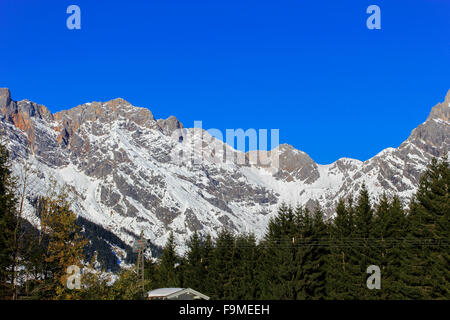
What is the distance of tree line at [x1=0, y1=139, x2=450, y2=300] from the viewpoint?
95.8ft

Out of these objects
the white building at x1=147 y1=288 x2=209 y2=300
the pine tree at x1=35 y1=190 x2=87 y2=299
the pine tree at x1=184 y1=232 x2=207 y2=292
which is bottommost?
the white building at x1=147 y1=288 x2=209 y2=300

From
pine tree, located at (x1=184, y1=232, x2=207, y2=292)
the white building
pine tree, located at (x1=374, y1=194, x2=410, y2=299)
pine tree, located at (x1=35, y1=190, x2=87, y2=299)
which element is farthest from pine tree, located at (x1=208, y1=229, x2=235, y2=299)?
pine tree, located at (x1=35, y1=190, x2=87, y2=299)

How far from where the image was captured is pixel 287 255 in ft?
203

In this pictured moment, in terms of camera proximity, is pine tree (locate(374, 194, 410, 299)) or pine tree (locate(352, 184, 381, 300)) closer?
pine tree (locate(374, 194, 410, 299))

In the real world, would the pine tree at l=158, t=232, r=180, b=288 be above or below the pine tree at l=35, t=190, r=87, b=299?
below

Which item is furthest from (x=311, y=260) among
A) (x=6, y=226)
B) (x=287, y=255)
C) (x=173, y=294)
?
(x=6, y=226)

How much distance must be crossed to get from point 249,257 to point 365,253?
2234 cm

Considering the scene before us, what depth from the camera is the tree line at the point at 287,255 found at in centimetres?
2920

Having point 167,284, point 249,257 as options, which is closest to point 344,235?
point 249,257

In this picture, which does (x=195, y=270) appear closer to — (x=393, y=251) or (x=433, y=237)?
(x=393, y=251)

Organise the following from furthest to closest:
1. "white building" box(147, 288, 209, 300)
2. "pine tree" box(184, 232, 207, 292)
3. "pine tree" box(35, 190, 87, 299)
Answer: "pine tree" box(184, 232, 207, 292) → "white building" box(147, 288, 209, 300) → "pine tree" box(35, 190, 87, 299)

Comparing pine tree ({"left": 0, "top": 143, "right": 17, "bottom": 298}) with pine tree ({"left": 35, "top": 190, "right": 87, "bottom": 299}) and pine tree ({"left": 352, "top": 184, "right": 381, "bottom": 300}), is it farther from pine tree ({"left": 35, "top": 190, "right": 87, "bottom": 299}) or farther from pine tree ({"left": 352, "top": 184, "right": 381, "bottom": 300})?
pine tree ({"left": 352, "top": 184, "right": 381, "bottom": 300})

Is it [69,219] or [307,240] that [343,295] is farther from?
[69,219]
